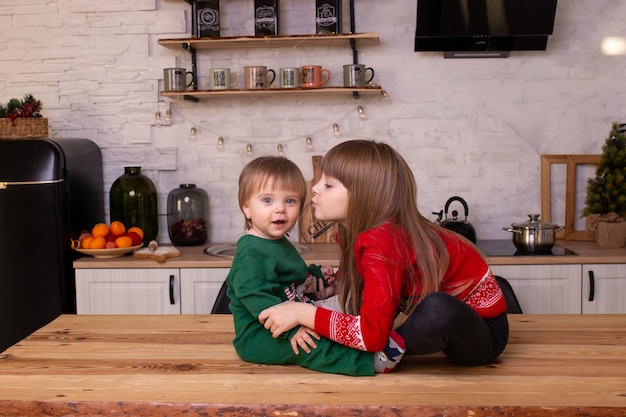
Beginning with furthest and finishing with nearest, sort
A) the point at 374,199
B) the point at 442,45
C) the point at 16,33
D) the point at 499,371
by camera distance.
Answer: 1. the point at 16,33
2. the point at 442,45
3. the point at 374,199
4. the point at 499,371

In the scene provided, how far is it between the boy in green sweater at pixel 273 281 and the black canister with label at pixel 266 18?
80.5 inches

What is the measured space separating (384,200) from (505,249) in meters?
1.97

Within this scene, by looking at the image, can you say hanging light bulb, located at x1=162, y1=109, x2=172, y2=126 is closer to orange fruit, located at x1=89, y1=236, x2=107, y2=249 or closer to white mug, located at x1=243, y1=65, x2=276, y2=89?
white mug, located at x1=243, y1=65, x2=276, y2=89

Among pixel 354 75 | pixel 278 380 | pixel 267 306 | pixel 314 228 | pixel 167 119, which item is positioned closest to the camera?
pixel 278 380

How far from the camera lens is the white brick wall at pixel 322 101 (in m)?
3.98

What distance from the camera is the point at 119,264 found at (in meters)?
3.58

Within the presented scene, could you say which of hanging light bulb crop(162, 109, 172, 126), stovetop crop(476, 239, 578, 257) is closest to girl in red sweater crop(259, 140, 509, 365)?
stovetop crop(476, 239, 578, 257)

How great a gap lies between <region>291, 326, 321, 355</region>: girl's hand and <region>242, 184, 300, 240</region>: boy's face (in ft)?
0.91

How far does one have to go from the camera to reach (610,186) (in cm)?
371

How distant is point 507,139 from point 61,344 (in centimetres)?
272

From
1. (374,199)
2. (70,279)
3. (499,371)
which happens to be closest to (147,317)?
(374,199)

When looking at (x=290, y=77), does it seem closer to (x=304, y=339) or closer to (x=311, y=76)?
(x=311, y=76)

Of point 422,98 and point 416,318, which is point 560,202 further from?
point 416,318

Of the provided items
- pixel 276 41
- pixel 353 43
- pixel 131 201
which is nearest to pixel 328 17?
pixel 353 43
